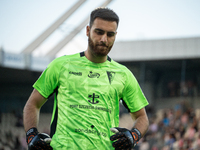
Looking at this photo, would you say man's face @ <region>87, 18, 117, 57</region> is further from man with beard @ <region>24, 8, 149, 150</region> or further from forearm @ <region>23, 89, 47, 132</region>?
forearm @ <region>23, 89, 47, 132</region>

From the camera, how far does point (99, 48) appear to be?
2.96 meters

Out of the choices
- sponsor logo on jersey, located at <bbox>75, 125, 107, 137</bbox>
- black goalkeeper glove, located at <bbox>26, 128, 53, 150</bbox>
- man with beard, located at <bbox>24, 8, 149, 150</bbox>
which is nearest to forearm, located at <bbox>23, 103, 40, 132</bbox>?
man with beard, located at <bbox>24, 8, 149, 150</bbox>

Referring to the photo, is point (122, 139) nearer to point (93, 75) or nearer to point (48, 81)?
point (93, 75)

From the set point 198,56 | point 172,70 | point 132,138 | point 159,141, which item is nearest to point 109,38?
point 132,138

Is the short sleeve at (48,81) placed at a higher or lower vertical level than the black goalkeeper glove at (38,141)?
higher

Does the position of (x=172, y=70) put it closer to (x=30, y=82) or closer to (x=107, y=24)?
(x=30, y=82)

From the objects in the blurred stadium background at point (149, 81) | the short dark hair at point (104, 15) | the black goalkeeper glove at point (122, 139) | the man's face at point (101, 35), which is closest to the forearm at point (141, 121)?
the black goalkeeper glove at point (122, 139)

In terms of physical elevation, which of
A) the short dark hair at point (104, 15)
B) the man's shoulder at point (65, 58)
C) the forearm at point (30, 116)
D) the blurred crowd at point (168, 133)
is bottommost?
the blurred crowd at point (168, 133)

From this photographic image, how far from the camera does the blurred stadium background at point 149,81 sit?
16.3 m

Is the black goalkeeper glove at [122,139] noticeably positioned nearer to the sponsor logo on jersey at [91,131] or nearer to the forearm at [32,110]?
the sponsor logo on jersey at [91,131]

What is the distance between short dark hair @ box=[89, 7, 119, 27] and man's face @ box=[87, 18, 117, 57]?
0.03 meters

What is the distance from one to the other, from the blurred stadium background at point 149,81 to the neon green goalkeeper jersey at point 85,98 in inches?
442

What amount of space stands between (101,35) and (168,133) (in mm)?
12321

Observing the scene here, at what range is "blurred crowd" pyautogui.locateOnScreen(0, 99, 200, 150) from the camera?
43.0ft
